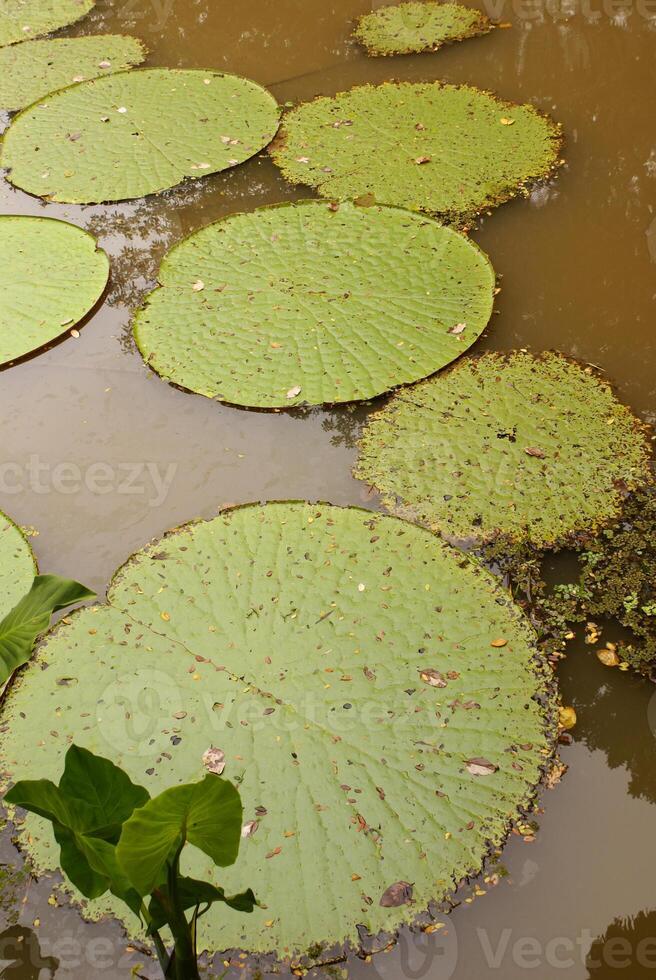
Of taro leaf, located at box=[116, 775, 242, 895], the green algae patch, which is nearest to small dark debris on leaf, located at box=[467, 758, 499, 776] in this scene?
the green algae patch

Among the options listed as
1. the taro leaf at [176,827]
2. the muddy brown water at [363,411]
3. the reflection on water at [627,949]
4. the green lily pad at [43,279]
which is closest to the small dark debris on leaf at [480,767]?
the muddy brown water at [363,411]

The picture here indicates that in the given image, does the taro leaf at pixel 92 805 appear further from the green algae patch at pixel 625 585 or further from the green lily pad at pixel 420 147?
the green lily pad at pixel 420 147

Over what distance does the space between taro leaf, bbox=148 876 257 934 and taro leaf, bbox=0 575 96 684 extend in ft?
1.40

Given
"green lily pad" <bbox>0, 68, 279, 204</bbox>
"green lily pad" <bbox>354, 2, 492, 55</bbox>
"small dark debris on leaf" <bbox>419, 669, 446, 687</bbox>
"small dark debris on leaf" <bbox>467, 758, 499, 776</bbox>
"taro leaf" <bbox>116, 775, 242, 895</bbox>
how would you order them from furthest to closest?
1. "green lily pad" <bbox>354, 2, 492, 55</bbox>
2. "green lily pad" <bbox>0, 68, 279, 204</bbox>
3. "small dark debris on leaf" <bbox>419, 669, 446, 687</bbox>
4. "small dark debris on leaf" <bbox>467, 758, 499, 776</bbox>
5. "taro leaf" <bbox>116, 775, 242, 895</bbox>

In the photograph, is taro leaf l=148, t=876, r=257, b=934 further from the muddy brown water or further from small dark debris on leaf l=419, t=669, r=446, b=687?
small dark debris on leaf l=419, t=669, r=446, b=687

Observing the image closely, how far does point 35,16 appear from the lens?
17.7ft

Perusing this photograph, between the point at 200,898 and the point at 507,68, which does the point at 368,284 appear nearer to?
the point at 507,68

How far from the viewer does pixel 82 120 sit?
435 cm

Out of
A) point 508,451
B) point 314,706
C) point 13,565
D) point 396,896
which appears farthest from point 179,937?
point 508,451

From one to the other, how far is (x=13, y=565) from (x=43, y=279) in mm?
1449

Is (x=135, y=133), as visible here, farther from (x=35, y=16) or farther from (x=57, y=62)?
(x=35, y=16)

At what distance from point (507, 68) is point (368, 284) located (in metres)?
2.10

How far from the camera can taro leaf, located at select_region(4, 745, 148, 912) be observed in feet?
3.98

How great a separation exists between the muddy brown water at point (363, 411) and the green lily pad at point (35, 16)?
0.12 m
